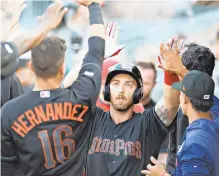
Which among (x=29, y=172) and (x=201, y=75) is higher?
(x=201, y=75)

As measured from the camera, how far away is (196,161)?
249cm

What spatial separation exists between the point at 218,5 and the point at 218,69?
440 mm

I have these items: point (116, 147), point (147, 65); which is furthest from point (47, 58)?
point (147, 65)

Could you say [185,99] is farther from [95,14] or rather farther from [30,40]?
[30,40]

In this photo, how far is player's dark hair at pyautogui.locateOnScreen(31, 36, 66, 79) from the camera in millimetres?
2572

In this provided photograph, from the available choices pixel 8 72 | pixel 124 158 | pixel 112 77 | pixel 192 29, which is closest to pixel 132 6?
pixel 192 29

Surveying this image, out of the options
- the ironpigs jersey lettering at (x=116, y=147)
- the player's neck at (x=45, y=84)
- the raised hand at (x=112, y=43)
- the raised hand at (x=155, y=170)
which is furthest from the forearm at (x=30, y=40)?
the raised hand at (x=155, y=170)

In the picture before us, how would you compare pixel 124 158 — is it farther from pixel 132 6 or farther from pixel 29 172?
pixel 132 6

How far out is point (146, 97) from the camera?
4.13 metres

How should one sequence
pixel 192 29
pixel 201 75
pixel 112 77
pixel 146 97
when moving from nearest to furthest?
pixel 201 75
pixel 112 77
pixel 146 97
pixel 192 29

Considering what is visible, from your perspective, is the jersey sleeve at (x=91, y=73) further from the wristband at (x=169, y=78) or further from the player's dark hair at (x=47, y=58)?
the wristband at (x=169, y=78)

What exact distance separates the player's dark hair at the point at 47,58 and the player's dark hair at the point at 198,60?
771mm

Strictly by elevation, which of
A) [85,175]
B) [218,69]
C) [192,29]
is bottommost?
[85,175]

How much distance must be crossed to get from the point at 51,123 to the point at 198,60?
92 centimetres
